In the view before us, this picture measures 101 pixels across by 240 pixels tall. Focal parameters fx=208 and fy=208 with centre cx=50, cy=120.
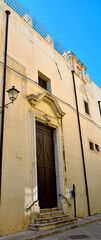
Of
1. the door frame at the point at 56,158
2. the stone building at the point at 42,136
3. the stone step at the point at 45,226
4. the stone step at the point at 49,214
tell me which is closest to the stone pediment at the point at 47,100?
the stone building at the point at 42,136

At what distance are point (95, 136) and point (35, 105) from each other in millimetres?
6817

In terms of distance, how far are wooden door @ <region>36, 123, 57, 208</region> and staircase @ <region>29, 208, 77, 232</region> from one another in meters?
0.39

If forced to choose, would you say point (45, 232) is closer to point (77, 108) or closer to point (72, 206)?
point (72, 206)

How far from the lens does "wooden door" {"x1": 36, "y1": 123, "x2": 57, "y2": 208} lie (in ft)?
24.8

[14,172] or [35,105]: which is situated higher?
[35,105]

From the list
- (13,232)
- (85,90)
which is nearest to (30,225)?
(13,232)

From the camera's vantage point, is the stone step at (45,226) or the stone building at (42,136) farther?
the stone building at (42,136)

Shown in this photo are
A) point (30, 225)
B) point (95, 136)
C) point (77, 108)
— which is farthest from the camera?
point (95, 136)

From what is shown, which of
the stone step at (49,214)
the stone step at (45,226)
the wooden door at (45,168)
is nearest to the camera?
the stone step at (45,226)

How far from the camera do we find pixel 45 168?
8.02 metres

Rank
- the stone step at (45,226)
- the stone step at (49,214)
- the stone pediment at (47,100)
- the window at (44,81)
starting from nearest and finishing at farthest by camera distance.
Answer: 1. the stone step at (45,226)
2. the stone step at (49,214)
3. the stone pediment at (47,100)
4. the window at (44,81)

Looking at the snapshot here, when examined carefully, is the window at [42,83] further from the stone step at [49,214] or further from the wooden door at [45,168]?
the stone step at [49,214]

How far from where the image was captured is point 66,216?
7.37m

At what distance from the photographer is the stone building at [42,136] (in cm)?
615
